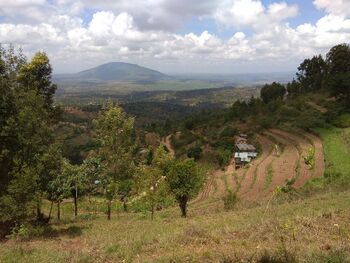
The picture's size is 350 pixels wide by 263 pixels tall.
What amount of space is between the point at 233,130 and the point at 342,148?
1309 inches

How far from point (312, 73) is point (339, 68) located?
10208mm

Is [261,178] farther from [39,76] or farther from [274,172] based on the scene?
[39,76]

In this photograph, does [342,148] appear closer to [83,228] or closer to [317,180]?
[317,180]

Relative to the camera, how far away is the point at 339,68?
80938 mm

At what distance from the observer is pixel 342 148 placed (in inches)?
1940

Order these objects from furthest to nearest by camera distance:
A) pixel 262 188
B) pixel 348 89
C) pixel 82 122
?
pixel 82 122 → pixel 348 89 → pixel 262 188

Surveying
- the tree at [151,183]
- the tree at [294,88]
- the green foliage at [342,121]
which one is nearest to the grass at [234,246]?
the tree at [151,183]

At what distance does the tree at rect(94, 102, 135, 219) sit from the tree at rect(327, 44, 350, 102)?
53.4 metres

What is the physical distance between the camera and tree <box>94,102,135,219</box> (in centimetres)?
2358

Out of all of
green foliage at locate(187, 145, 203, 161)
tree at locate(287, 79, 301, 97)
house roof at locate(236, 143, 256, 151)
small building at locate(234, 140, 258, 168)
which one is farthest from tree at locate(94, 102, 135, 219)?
tree at locate(287, 79, 301, 97)

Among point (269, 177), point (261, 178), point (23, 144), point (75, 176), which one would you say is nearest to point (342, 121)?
point (269, 177)

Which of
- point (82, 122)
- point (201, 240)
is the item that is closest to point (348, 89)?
point (201, 240)

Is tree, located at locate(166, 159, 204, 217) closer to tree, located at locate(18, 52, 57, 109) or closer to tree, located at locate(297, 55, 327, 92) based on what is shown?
tree, located at locate(18, 52, 57, 109)

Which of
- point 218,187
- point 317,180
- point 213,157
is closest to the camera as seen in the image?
point 317,180
